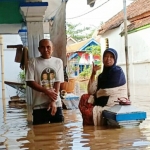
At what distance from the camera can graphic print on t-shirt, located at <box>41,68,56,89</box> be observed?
497 cm

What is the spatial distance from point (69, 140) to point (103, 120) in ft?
3.91

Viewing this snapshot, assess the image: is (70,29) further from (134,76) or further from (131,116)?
(131,116)

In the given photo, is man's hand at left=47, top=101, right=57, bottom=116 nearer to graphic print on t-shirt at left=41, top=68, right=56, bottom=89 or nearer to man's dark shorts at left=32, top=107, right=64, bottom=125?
man's dark shorts at left=32, top=107, right=64, bottom=125

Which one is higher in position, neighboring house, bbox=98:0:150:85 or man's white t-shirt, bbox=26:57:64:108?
neighboring house, bbox=98:0:150:85

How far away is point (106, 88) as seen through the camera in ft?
16.1

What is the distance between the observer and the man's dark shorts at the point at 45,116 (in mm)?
5051

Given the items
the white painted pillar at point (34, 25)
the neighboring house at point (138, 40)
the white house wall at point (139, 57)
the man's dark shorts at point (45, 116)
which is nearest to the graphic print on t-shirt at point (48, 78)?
the man's dark shorts at point (45, 116)

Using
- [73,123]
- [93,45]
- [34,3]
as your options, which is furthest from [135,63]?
[73,123]

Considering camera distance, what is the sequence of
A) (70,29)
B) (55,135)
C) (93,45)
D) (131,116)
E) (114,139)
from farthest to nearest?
(70,29) < (93,45) < (131,116) < (55,135) < (114,139)

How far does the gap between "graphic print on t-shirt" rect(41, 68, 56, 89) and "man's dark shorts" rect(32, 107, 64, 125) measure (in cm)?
36

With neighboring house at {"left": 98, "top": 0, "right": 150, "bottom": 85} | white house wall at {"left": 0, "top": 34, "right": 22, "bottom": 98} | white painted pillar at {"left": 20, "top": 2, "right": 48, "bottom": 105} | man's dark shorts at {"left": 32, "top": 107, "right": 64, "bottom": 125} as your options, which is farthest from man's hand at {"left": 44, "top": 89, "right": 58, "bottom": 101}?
neighboring house at {"left": 98, "top": 0, "right": 150, "bottom": 85}

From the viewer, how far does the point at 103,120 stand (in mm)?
4941

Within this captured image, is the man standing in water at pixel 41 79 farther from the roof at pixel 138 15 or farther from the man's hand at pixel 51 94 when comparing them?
the roof at pixel 138 15

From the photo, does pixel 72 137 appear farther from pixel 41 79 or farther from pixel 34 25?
pixel 34 25
